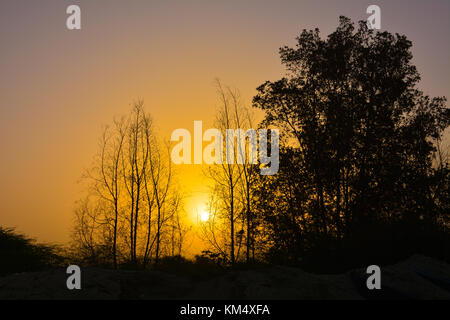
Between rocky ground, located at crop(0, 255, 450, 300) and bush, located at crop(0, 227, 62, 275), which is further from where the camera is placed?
bush, located at crop(0, 227, 62, 275)

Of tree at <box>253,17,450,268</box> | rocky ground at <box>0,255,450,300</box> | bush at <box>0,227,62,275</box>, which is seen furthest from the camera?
tree at <box>253,17,450,268</box>

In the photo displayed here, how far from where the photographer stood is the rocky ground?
19.1 feet

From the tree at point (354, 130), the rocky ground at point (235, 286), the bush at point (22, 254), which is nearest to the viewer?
the rocky ground at point (235, 286)

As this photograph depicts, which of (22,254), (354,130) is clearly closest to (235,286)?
(22,254)

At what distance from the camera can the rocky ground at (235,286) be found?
5.81 metres

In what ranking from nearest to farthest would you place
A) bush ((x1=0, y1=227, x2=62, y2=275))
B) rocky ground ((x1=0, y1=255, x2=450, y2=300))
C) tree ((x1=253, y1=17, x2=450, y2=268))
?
rocky ground ((x1=0, y1=255, x2=450, y2=300)) → bush ((x1=0, y1=227, x2=62, y2=275)) → tree ((x1=253, y1=17, x2=450, y2=268))

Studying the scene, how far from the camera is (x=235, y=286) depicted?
6.14 metres

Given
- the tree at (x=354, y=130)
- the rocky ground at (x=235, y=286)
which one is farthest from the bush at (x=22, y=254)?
the tree at (x=354, y=130)

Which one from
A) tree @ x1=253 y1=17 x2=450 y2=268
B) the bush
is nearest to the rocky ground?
the bush

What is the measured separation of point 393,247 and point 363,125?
27.5 feet

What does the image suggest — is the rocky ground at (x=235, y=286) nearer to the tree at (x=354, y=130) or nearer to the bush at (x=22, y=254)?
the bush at (x=22, y=254)

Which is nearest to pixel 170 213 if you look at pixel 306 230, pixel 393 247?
pixel 306 230

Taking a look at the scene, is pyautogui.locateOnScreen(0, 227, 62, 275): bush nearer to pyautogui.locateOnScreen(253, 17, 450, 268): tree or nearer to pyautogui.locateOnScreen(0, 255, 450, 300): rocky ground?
pyautogui.locateOnScreen(0, 255, 450, 300): rocky ground

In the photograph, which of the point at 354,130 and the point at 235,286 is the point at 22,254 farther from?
the point at 354,130
